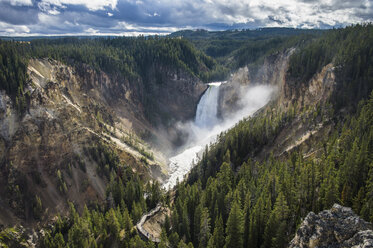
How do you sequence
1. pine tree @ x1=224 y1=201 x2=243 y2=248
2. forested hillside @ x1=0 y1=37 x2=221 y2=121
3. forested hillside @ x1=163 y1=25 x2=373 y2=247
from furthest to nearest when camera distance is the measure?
forested hillside @ x1=0 y1=37 x2=221 y2=121
forested hillside @ x1=163 y1=25 x2=373 y2=247
pine tree @ x1=224 y1=201 x2=243 y2=248

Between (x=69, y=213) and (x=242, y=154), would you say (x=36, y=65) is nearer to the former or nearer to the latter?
(x=69, y=213)

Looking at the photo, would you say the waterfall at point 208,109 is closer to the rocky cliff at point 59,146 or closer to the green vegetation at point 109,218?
the rocky cliff at point 59,146

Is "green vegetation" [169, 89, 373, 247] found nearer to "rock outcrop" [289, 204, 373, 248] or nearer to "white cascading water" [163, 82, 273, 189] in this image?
"rock outcrop" [289, 204, 373, 248]

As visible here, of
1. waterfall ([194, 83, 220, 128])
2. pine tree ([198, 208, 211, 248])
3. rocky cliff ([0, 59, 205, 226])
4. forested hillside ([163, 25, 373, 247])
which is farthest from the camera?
waterfall ([194, 83, 220, 128])

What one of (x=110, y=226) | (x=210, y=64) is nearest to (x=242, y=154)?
(x=110, y=226)

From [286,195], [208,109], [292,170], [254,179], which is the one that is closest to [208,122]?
[208,109]

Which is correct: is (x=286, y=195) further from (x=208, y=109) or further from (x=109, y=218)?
(x=208, y=109)

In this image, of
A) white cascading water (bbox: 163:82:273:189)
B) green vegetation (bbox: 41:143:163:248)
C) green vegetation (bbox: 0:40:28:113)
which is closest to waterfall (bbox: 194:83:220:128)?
white cascading water (bbox: 163:82:273:189)

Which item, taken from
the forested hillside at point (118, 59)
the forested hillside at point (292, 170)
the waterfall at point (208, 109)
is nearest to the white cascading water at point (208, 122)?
the waterfall at point (208, 109)
